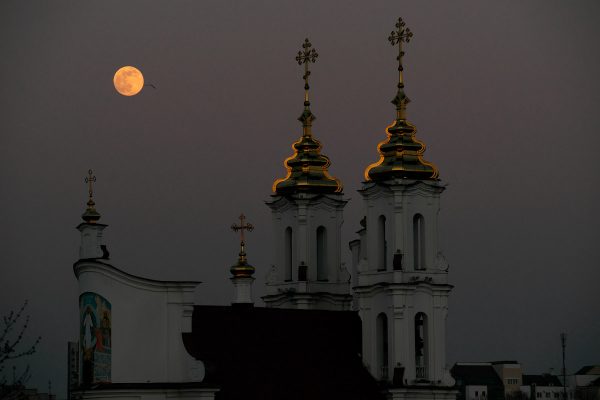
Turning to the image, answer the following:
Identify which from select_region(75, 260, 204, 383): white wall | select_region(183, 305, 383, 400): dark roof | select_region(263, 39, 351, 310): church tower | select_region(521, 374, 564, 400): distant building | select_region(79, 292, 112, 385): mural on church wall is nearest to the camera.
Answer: select_region(79, 292, 112, 385): mural on church wall

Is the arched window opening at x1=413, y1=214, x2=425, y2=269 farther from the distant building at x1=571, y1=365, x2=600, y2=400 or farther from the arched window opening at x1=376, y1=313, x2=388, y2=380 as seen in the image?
the distant building at x1=571, y1=365, x2=600, y2=400

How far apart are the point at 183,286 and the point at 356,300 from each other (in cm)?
995

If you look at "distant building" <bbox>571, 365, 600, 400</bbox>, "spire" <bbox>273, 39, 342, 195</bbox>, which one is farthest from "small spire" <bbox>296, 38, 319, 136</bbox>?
"distant building" <bbox>571, 365, 600, 400</bbox>

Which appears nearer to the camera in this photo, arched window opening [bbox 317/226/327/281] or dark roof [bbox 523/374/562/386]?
arched window opening [bbox 317/226/327/281]

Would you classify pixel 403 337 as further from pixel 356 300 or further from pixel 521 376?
pixel 521 376

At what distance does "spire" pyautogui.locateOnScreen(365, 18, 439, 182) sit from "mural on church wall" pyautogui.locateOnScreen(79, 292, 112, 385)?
1155cm

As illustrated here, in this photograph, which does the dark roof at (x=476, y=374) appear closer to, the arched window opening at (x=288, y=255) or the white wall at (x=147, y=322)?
the arched window opening at (x=288, y=255)

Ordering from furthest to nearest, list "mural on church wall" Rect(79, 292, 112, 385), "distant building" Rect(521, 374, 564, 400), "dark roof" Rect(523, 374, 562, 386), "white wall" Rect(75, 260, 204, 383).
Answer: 1. "dark roof" Rect(523, 374, 562, 386)
2. "distant building" Rect(521, 374, 564, 400)
3. "white wall" Rect(75, 260, 204, 383)
4. "mural on church wall" Rect(79, 292, 112, 385)

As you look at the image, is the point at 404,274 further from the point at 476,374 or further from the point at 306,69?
the point at 476,374

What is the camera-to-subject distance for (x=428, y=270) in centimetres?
6091

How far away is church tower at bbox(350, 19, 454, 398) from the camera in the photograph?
6006 centimetres

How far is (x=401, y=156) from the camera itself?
203ft

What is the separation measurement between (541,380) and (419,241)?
340ft

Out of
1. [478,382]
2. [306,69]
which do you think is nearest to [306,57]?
[306,69]
